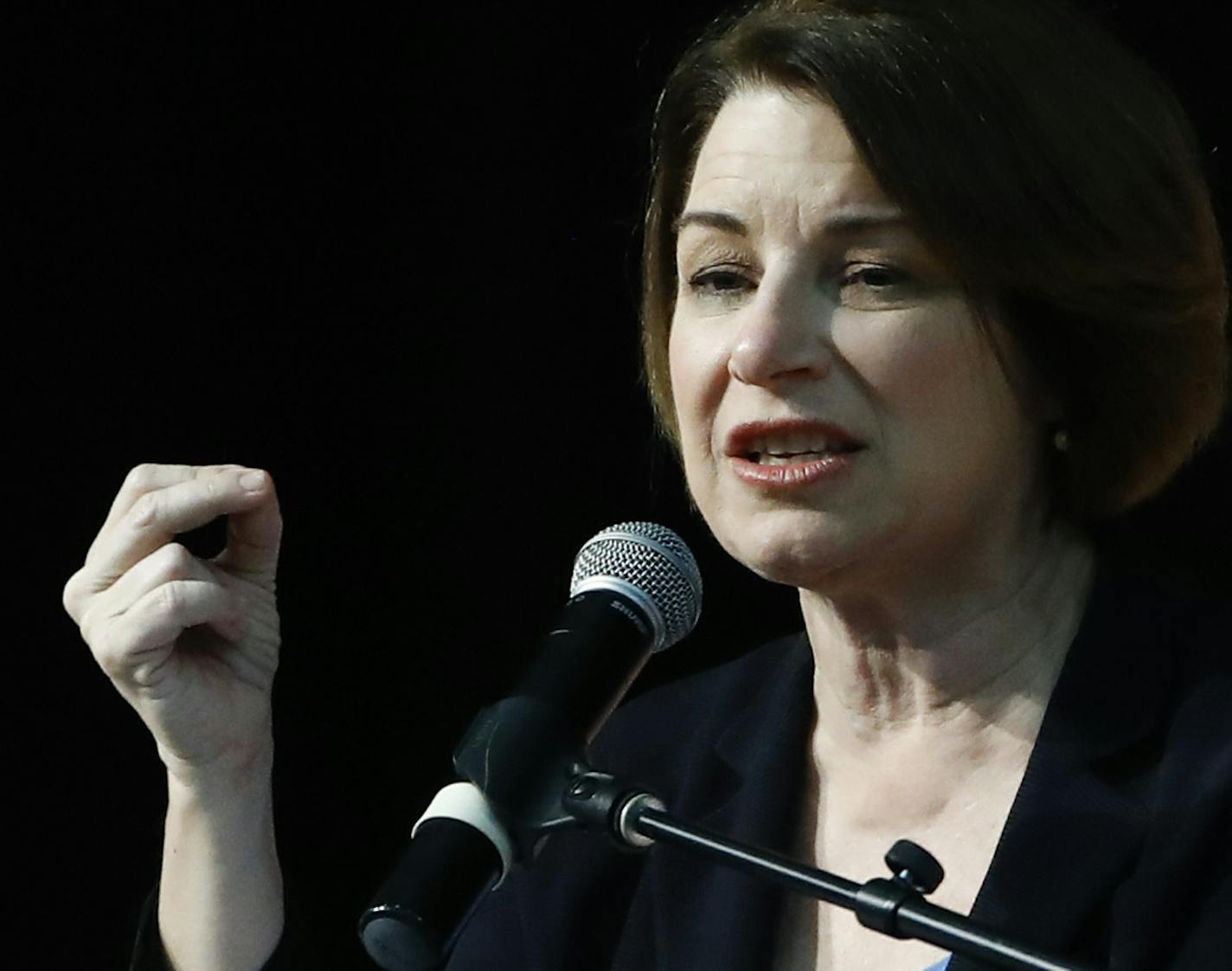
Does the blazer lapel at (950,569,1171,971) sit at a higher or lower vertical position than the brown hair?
lower

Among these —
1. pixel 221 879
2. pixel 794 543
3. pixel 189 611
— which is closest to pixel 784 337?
pixel 794 543

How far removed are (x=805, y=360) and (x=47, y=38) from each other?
1.25 metres

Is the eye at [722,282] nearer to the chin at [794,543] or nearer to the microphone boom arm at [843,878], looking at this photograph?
the chin at [794,543]

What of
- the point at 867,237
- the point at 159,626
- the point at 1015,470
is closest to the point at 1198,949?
the point at 1015,470

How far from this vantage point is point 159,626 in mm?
2033

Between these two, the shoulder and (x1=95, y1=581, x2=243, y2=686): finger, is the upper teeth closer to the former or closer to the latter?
the shoulder

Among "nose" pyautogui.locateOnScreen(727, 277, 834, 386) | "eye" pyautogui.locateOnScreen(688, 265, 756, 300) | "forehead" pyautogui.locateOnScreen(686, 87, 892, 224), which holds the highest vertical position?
"forehead" pyautogui.locateOnScreen(686, 87, 892, 224)

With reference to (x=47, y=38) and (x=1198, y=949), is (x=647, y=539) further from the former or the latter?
(x=47, y=38)

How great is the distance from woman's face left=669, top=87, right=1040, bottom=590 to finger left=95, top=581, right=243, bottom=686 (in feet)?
1.61

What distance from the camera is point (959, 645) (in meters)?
2.17

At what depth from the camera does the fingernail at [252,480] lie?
6.65ft

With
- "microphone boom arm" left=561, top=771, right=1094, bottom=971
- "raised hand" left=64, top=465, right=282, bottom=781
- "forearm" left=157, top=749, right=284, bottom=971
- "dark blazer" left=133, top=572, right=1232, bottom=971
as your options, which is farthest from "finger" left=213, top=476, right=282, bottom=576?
"microphone boom arm" left=561, top=771, right=1094, bottom=971

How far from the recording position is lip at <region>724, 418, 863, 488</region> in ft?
6.54

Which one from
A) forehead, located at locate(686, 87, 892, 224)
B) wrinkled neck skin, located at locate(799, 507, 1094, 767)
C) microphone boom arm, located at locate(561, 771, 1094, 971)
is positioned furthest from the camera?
wrinkled neck skin, located at locate(799, 507, 1094, 767)
